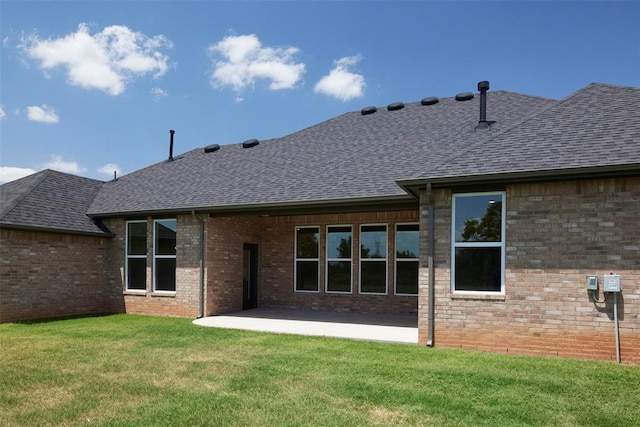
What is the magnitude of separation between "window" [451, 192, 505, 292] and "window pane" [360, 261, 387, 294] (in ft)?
15.8

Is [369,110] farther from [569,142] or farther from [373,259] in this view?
[569,142]

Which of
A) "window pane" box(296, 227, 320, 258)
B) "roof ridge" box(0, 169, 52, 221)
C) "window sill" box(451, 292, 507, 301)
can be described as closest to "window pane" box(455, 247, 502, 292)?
"window sill" box(451, 292, 507, 301)

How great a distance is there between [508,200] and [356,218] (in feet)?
19.6

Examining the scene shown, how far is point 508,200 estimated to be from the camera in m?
7.97

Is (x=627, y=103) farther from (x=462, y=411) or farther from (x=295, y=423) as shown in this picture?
(x=295, y=423)

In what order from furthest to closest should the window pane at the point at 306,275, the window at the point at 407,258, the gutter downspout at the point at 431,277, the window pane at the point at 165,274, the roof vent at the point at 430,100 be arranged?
the roof vent at the point at 430,100, the window pane at the point at 306,275, the window pane at the point at 165,274, the window at the point at 407,258, the gutter downspout at the point at 431,277

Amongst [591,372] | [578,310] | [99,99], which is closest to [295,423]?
[591,372]

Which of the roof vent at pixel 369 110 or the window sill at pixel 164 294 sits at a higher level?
the roof vent at pixel 369 110

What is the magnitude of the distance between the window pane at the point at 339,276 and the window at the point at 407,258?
1.57 m

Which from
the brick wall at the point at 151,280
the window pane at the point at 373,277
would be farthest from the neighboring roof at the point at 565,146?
the brick wall at the point at 151,280

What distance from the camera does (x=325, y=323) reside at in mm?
11234

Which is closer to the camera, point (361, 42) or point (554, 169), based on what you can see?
point (554, 169)

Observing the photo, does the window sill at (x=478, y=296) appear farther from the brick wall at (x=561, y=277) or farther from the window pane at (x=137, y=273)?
the window pane at (x=137, y=273)

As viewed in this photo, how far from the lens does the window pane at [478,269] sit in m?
8.08
